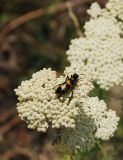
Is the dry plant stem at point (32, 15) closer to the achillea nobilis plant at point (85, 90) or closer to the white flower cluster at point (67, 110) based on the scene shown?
the achillea nobilis plant at point (85, 90)

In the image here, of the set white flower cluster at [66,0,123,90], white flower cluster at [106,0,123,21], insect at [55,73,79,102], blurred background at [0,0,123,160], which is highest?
blurred background at [0,0,123,160]

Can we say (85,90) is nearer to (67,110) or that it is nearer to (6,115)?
(67,110)

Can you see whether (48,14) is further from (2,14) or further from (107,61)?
(107,61)

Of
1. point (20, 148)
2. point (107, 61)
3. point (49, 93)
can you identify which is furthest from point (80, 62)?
point (20, 148)

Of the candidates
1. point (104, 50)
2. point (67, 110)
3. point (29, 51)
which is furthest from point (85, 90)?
point (29, 51)

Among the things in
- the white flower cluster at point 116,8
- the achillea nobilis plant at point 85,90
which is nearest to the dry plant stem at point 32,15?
the achillea nobilis plant at point 85,90

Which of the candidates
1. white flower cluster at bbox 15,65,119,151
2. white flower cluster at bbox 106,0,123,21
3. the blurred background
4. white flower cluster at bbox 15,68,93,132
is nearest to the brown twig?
the blurred background

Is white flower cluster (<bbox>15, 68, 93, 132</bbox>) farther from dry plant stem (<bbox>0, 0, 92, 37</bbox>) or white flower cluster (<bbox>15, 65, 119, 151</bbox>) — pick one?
dry plant stem (<bbox>0, 0, 92, 37</bbox>)
